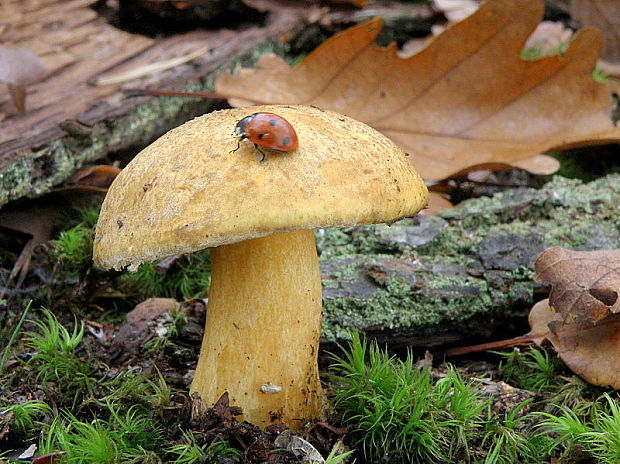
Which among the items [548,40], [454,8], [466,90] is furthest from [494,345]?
[454,8]

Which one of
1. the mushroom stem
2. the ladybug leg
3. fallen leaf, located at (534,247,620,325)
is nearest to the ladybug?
the ladybug leg

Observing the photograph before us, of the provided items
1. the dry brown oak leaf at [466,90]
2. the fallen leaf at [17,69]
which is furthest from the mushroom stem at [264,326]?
the fallen leaf at [17,69]

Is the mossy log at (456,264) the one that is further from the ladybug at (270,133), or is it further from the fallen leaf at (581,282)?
the ladybug at (270,133)

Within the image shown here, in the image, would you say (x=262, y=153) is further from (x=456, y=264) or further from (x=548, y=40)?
(x=548, y=40)

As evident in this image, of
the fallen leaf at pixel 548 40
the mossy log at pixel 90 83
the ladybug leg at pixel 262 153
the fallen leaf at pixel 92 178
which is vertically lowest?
the fallen leaf at pixel 548 40

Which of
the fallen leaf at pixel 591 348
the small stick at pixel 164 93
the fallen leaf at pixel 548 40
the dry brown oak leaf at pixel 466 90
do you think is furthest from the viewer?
the fallen leaf at pixel 548 40

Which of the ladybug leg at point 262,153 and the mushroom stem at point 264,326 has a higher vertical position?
the ladybug leg at point 262,153

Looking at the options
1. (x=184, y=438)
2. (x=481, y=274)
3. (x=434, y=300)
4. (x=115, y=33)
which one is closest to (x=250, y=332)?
(x=184, y=438)
